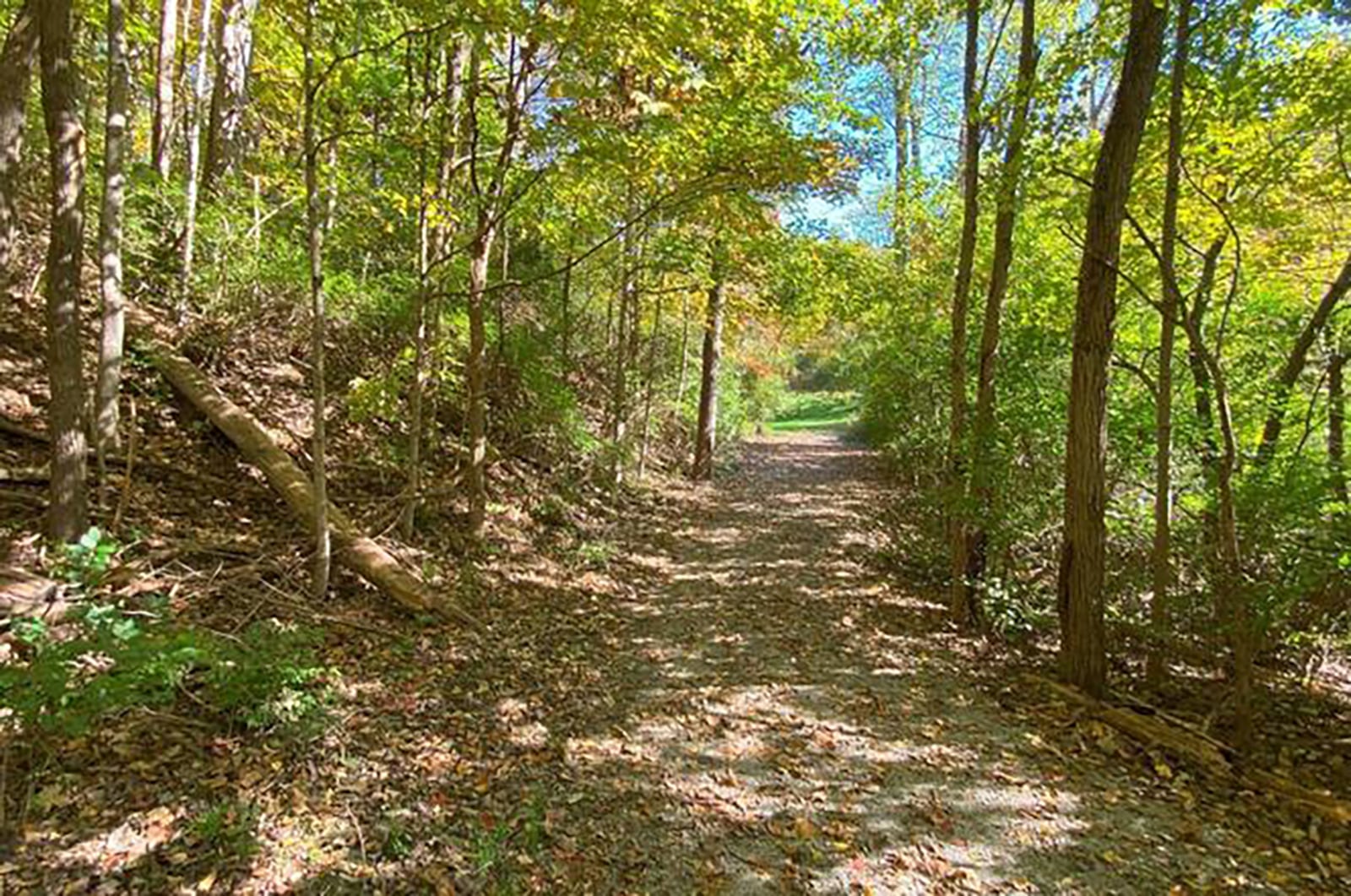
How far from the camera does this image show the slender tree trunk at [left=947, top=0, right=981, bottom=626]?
5910 millimetres

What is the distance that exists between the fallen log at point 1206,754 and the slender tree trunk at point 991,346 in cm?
160

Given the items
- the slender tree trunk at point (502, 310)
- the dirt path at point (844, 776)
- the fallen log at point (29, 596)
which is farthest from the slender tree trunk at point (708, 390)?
the fallen log at point (29, 596)

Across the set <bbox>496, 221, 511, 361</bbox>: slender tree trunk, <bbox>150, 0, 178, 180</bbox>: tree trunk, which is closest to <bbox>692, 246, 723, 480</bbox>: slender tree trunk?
<bbox>496, 221, 511, 361</bbox>: slender tree trunk

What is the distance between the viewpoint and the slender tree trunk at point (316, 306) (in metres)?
4.23

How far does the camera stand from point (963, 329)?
630 cm

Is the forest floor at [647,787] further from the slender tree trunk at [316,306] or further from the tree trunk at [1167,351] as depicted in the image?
the tree trunk at [1167,351]

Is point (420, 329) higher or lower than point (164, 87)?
lower

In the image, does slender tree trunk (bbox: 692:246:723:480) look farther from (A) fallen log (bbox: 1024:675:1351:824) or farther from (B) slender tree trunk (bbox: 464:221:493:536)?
(A) fallen log (bbox: 1024:675:1351:824)

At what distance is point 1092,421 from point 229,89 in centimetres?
1031

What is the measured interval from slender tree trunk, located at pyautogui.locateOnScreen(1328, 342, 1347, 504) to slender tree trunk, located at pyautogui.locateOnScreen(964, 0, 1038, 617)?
2218 millimetres

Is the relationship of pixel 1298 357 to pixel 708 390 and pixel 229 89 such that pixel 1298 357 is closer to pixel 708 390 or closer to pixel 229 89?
pixel 708 390

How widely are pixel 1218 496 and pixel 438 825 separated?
5.21 meters

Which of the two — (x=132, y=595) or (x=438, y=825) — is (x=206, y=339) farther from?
(x=438, y=825)

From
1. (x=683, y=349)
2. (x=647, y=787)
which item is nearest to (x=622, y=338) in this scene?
(x=683, y=349)
